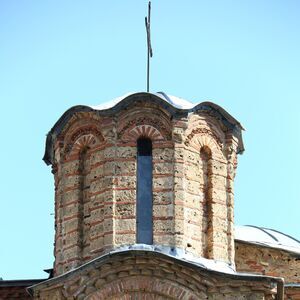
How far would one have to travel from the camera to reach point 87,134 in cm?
2153

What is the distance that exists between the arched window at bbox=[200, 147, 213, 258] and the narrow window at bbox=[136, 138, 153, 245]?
103 centimetres

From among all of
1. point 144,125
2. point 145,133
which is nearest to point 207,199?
point 145,133

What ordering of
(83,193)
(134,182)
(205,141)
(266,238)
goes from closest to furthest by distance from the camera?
(134,182) → (83,193) → (205,141) → (266,238)

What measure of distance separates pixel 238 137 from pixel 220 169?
908 millimetres

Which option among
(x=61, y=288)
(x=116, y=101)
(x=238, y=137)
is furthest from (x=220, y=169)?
(x=61, y=288)

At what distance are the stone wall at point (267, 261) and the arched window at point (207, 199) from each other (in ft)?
6.30

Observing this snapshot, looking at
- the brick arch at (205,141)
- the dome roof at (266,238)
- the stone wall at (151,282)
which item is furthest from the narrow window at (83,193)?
the dome roof at (266,238)

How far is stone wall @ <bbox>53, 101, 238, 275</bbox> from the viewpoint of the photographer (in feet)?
67.7

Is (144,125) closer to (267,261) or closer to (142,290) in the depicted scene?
(142,290)

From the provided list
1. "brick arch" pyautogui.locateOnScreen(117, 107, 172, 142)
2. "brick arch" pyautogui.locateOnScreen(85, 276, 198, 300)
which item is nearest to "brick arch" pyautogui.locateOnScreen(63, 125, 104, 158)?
"brick arch" pyautogui.locateOnScreen(117, 107, 172, 142)

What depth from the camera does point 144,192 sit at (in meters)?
20.9

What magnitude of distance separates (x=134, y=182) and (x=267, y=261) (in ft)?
→ 12.4

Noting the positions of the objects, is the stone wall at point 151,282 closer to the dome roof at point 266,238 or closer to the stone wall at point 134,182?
the stone wall at point 134,182

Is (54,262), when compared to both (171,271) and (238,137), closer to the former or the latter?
(171,271)
